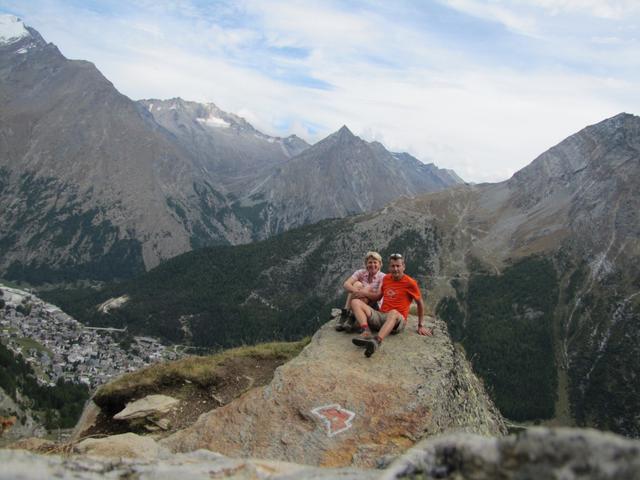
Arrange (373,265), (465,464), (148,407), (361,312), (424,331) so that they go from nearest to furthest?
(465,464) → (148,407) → (361,312) → (424,331) → (373,265)

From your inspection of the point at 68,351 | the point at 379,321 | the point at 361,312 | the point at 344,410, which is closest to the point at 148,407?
the point at 344,410

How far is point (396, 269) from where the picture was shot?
16.7 meters

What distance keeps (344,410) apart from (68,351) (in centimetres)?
17785

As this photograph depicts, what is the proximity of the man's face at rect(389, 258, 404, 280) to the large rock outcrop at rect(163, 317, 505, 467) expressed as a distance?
245cm

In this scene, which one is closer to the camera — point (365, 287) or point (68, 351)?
point (365, 287)

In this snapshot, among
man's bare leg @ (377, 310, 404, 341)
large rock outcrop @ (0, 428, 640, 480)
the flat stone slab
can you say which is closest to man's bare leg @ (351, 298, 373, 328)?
man's bare leg @ (377, 310, 404, 341)

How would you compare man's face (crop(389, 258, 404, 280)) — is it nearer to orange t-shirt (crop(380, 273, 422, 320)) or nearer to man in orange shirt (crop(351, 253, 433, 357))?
man in orange shirt (crop(351, 253, 433, 357))

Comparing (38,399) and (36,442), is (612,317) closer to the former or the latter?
(38,399)

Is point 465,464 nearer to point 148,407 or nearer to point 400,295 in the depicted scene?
point 400,295

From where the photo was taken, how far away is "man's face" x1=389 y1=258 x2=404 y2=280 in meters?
16.7

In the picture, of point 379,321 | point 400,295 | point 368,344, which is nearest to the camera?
point 368,344

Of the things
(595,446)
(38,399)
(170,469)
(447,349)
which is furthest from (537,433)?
(38,399)

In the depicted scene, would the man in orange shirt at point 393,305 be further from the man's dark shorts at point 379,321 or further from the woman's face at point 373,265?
the woman's face at point 373,265

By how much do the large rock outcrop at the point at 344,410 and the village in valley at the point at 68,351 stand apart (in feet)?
412
